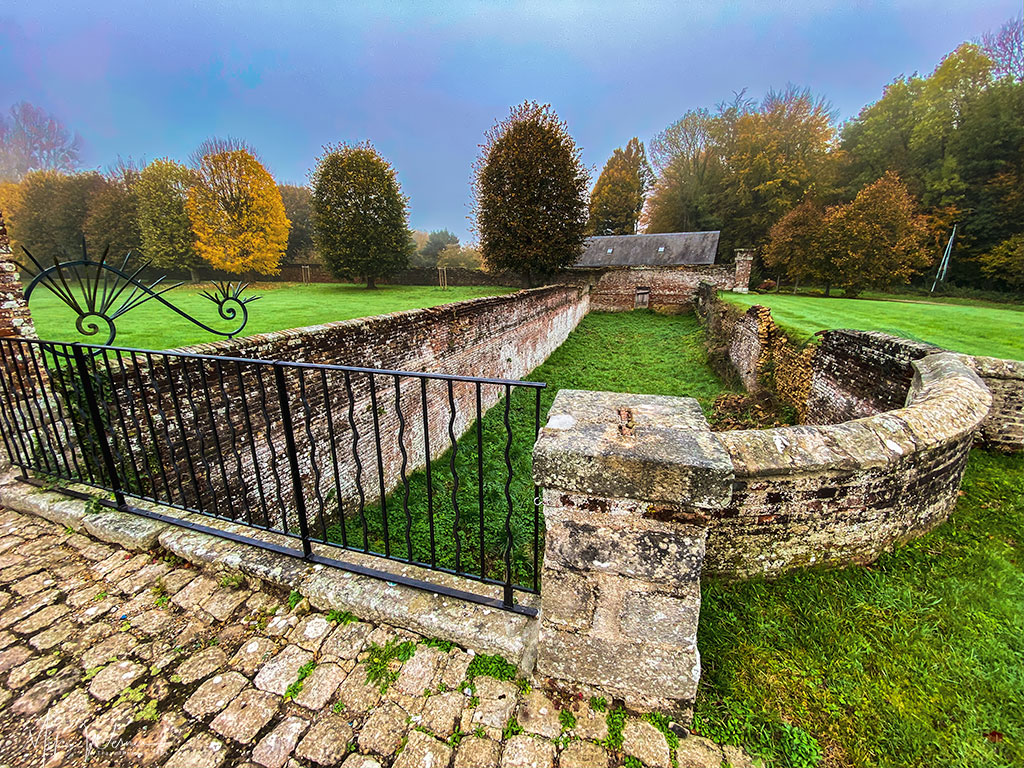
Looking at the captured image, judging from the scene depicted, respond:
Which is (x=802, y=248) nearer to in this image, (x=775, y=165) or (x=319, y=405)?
(x=775, y=165)

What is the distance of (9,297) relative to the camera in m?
4.16

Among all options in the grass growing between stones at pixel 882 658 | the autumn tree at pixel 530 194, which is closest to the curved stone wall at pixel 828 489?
the grass growing between stones at pixel 882 658

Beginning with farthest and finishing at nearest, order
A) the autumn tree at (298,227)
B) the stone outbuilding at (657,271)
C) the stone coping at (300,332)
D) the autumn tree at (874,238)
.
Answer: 1. the autumn tree at (298,227)
2. the stone outbuilding at (657,271)
3. the autumn tree at (874,238)
4. the stone coping at (300,332)

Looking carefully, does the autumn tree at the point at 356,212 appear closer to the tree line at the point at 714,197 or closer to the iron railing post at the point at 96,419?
the tree line at the point at 714,197

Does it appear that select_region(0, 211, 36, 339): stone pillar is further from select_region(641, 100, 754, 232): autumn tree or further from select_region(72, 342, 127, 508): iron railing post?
select_region(641, 100, 754, 232): autumn tree

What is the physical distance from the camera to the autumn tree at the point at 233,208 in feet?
72.6

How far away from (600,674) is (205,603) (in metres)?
2.40

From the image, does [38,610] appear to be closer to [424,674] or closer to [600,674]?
[424,674]

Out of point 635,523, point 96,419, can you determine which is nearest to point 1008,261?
point 635,523

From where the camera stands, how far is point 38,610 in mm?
2424

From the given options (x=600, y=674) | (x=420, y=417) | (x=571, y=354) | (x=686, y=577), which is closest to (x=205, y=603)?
(x=600, y=674)

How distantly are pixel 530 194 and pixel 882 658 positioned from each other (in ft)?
65.7

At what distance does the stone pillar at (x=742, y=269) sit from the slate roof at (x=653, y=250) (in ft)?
10.2

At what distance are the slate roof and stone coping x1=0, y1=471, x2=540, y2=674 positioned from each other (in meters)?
26.9
